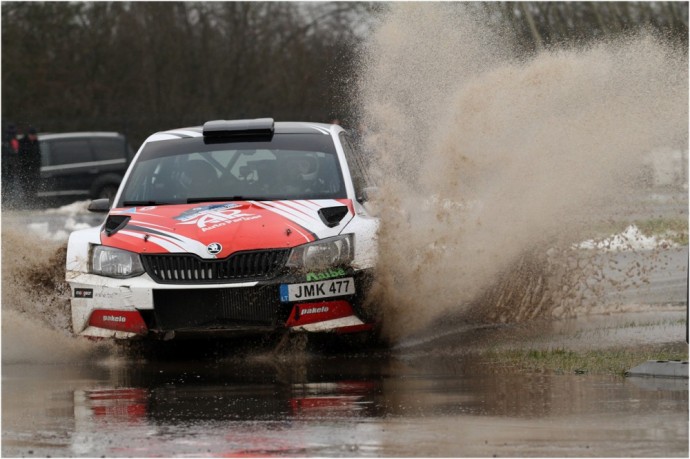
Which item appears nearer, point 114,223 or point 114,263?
point 114,263

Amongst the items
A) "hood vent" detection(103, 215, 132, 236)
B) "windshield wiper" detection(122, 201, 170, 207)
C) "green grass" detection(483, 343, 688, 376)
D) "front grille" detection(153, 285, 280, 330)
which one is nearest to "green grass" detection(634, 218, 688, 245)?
"green grass" detection(483, 343, 688, 376)

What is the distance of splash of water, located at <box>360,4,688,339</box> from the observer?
9.62m

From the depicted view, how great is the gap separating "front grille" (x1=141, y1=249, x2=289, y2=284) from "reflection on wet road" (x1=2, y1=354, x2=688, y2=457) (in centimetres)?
58

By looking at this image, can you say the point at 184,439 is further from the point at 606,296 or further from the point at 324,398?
the point at 606,296

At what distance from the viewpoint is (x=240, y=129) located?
1026cm

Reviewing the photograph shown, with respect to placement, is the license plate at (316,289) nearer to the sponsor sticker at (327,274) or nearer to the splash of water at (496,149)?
the sponsor sticker at (327,274)

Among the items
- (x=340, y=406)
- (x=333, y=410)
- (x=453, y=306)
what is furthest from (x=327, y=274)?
(x=333, y=410)

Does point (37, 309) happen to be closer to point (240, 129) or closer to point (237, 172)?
point (237, 172)

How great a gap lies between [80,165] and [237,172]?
20634mm

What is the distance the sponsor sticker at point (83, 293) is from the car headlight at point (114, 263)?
131 mm

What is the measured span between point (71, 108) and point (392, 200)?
30319 mm

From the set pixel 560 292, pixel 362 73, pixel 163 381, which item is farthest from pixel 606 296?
pixel 163 381

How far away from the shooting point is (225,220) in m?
8.86

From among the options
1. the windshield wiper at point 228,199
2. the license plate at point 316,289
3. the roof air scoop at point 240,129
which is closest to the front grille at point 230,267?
the license plate at point 316,289
